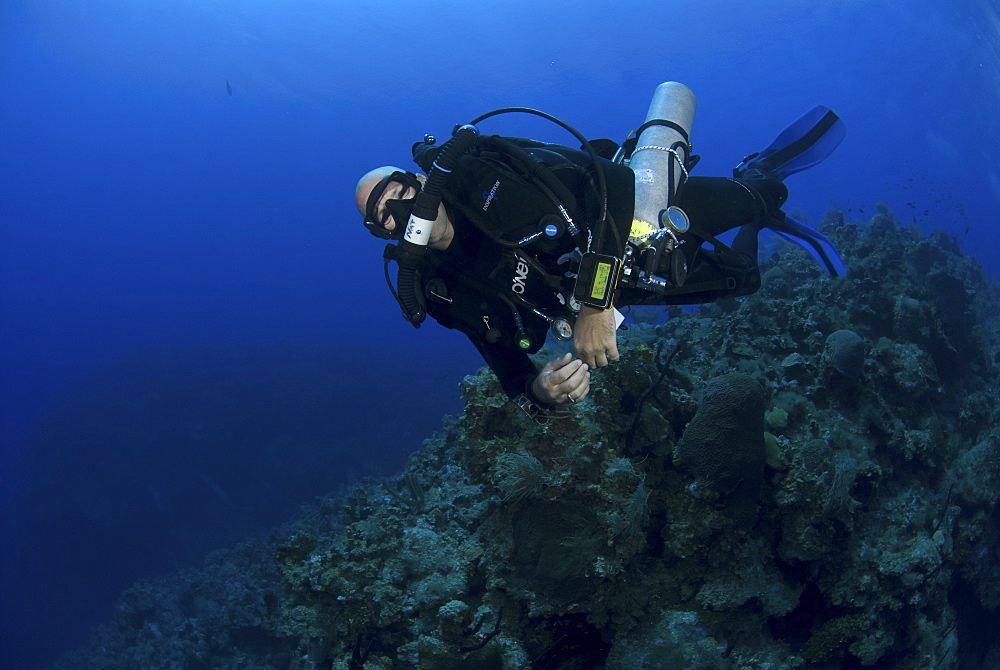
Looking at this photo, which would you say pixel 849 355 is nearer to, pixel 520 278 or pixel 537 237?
pixel 520 278

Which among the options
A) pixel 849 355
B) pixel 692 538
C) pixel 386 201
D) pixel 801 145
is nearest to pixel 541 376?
pixel 386 201

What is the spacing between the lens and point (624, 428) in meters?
5.25

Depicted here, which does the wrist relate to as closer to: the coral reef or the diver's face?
the diver's face

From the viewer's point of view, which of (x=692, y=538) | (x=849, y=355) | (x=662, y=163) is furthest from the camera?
(x=849, y=355)

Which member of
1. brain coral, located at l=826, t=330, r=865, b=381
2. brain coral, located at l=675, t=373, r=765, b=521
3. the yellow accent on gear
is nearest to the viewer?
the yellow accent on gear

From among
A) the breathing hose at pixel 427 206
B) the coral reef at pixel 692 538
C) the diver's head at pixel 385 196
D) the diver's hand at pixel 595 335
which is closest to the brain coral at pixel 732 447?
the coral reef at pixel 692 538

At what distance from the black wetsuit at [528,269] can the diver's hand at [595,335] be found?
39 cm

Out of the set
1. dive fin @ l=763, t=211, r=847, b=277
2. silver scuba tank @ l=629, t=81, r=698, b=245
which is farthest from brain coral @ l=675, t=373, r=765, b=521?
silver scuba tank @ l=629, t=81, r=698, b=245

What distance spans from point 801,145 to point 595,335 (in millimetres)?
4226

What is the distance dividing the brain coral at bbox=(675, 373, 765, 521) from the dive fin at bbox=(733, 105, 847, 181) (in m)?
2.36

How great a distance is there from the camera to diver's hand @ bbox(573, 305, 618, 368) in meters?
2.54

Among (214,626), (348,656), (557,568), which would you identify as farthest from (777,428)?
(214,626)

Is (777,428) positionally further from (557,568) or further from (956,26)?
(956,26)

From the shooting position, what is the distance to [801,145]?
499 cm
